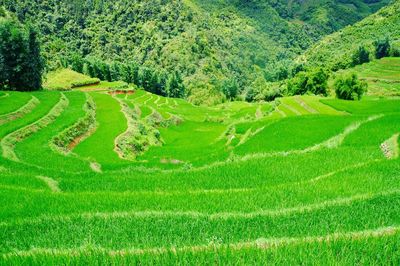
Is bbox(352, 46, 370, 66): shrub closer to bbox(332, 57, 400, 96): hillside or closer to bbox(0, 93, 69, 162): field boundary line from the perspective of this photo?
bbox(332, 57, 400, 96): hillside

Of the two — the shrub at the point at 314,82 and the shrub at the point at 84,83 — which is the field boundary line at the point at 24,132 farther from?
the shrub at the point at 314,82

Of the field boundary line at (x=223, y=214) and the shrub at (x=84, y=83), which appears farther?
the shrub at (x=84, y=83)

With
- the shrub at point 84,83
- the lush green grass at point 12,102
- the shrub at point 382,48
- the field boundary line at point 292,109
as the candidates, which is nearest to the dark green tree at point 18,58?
the lush green grass at point 12,102

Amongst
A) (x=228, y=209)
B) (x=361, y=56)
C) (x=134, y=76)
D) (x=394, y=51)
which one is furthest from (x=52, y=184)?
(x=394, y=51)

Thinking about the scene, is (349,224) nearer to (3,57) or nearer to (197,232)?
(197,232)

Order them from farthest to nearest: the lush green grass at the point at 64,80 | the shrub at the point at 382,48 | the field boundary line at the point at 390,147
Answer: the shrub at the point at 382,48 → the lush green grass at the point at 64,80 → the field boundary line at the point at 390,147

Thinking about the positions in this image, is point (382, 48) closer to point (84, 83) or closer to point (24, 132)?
point (84, 83)

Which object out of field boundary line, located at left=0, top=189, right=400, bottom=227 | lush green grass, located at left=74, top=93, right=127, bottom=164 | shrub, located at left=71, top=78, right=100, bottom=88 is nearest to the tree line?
shrub, located at left=71, top=78, right=100, bottom=88
